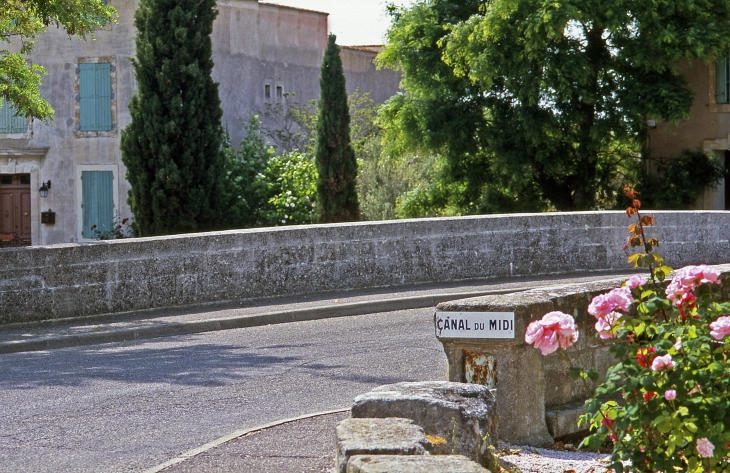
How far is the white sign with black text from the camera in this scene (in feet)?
20.4

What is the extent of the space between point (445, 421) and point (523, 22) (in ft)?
68.9

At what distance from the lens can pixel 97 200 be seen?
1158 inches

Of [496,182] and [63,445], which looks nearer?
[63,445]

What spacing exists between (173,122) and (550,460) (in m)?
20.1

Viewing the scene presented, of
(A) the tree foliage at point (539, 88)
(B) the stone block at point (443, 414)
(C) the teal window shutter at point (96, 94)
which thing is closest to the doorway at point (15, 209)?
(C) the teal window shutter at point (96, 94)

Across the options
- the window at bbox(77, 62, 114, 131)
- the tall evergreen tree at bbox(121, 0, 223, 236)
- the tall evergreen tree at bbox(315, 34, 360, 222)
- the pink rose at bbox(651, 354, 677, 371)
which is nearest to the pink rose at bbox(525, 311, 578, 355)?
the pink rose at bbox(651, 354, 677, 371)

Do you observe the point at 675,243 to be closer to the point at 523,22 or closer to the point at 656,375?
the point at 523,22

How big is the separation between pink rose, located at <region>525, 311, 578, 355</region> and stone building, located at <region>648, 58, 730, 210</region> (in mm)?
24841

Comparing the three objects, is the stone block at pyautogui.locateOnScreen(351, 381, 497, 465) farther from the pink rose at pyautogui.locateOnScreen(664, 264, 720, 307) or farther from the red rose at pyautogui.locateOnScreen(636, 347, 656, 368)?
the pink rose at pyautogui.locateOnScreen(664, 264, 720, 307)

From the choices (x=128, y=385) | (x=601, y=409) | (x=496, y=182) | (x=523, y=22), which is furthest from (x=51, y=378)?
(x=496, y=182)

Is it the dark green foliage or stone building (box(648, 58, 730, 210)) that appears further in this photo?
stone building (box(648, 58, 730, 210))

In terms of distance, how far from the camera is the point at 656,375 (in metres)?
4.48

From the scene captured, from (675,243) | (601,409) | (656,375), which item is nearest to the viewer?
(656,375)

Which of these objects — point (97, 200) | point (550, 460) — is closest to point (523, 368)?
point (550, 460)
